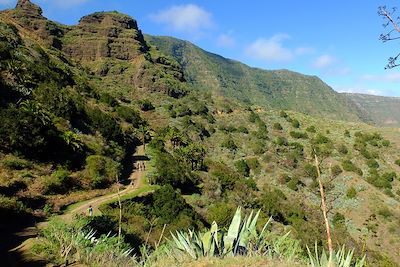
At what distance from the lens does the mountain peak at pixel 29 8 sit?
88.8 meters

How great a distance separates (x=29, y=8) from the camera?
9038 centimetres

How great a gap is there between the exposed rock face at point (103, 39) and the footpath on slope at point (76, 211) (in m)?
49.9

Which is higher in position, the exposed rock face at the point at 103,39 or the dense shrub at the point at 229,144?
the exposed rock face at the point at 103,39

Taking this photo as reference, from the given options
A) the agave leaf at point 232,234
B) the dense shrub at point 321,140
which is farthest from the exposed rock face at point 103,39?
the agave leaf at point 232,234

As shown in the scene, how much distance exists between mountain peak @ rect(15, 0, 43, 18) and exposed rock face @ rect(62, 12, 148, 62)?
8.33m

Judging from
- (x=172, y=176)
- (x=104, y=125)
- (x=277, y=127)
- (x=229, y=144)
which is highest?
(x=277, y=127)

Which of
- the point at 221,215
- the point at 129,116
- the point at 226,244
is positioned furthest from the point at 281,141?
the point at 226,244

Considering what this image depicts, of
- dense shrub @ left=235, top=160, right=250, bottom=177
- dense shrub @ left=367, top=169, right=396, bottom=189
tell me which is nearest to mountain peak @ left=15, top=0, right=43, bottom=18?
dense shrub @ left=235, top=160, right=250, bottom=177

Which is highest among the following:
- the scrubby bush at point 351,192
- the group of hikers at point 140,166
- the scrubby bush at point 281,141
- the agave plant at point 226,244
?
the scrubby bush at point 281,141

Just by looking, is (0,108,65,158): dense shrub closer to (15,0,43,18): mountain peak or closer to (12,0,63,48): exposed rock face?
(12,0,63,48): exposed rock face

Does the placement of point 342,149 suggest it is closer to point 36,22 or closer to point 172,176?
point 172,176

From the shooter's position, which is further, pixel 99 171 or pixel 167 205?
pixel 99 171

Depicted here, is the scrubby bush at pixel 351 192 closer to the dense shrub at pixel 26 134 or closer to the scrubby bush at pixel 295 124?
the scrubby bush at pixel 295 124

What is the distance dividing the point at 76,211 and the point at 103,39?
256ft
